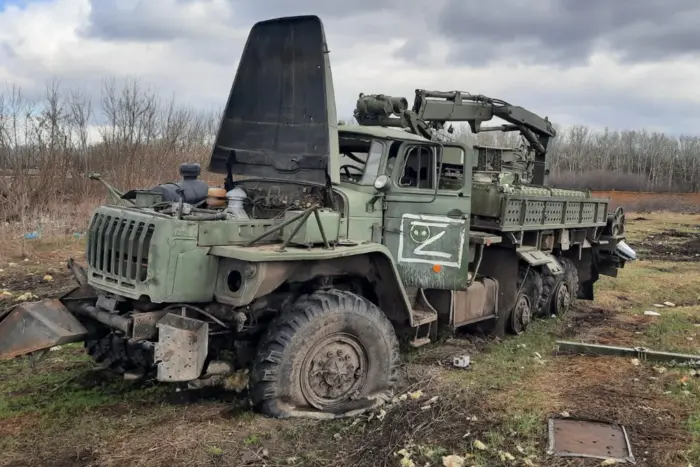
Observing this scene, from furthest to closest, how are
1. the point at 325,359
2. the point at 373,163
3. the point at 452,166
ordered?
the point at 452,166 → the point at 373,163 → the point at 325,359

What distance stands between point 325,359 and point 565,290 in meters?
5.57

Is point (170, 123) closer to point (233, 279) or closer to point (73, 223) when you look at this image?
point (73, 223)

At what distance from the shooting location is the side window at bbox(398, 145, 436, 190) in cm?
641

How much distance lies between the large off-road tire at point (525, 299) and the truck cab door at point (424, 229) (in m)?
2.05

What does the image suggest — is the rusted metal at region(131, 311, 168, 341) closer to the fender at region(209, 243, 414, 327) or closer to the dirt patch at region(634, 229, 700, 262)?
the fender at region(209, 243, 414, 327)

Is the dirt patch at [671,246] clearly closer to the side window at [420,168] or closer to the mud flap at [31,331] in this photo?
the side window at [420,168]

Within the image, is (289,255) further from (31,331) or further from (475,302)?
(475,302)

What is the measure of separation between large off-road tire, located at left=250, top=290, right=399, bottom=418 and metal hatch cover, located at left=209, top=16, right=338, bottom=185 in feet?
4.10

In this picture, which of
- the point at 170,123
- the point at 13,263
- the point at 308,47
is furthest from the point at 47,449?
the point at 170,123

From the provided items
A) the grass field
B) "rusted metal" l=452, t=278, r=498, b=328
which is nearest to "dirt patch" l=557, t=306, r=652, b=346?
the grass field

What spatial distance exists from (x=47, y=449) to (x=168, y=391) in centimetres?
133

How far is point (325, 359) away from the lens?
5105 mm

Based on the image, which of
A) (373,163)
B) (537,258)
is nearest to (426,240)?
(373,163)

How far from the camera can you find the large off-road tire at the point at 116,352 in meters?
5.37
